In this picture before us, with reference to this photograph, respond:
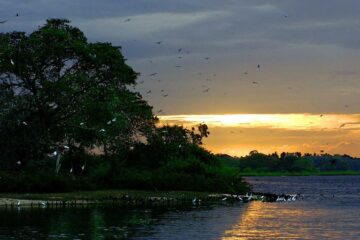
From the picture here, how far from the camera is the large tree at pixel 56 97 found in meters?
84.6

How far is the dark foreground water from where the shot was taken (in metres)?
46.3

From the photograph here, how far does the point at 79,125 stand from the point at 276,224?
120 ft

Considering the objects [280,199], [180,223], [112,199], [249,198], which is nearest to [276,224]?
[180,223]

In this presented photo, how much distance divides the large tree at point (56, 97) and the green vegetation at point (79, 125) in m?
0.12

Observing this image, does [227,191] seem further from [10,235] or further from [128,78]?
[10,235]

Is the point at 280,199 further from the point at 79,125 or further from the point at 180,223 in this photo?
the point at 180,223

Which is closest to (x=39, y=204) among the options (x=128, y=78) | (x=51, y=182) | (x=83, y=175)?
(x=51, y=182)

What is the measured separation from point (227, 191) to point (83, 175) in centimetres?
1743

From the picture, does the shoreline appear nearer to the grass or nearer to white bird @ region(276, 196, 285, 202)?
the grass

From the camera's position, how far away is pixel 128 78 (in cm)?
9181

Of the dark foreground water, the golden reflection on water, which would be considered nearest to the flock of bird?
the golden reflection on water

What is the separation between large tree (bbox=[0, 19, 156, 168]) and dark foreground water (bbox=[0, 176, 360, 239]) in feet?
67.8

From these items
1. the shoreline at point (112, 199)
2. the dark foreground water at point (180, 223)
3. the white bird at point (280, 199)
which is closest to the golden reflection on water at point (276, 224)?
the dark foreground water at point (180, 223)

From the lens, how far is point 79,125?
85812mm
